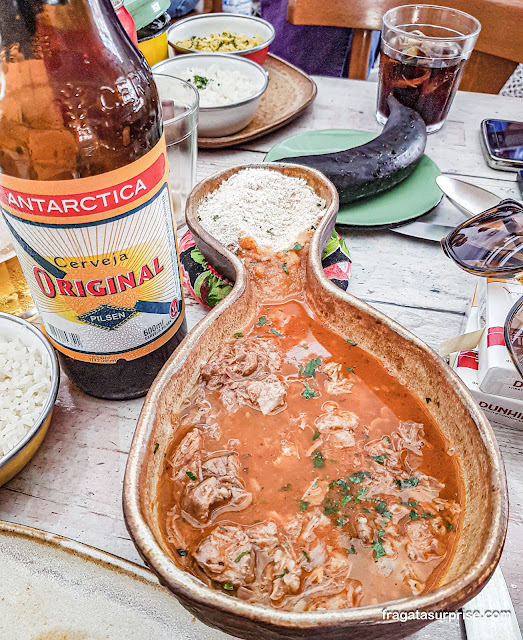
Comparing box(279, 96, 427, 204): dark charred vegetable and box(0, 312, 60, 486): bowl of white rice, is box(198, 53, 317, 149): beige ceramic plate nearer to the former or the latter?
box(279, 96, 427, 204): dark charred vegetable

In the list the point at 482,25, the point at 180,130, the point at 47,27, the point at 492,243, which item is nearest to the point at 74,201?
the point at 47,27

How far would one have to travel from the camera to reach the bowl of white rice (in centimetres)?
75

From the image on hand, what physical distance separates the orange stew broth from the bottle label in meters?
0.14

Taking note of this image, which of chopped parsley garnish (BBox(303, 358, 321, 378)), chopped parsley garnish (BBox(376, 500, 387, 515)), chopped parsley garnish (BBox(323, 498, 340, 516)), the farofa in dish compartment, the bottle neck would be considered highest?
the bottle neck

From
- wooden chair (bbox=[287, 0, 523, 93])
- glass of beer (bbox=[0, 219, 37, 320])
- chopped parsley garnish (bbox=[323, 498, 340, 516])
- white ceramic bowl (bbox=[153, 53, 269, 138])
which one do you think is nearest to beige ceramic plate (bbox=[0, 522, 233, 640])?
chopped parsley garnish (bbox=[323, 498, 340, 516])

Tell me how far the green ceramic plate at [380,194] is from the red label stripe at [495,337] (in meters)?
0.47

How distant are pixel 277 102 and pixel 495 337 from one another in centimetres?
119

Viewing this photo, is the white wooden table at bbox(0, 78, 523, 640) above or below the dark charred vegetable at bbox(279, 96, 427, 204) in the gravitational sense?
below

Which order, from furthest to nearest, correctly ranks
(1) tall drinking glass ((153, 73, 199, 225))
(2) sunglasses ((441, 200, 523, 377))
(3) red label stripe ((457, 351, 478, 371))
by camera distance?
1. (1) tall drinking glass ((153, 73, 199, 225))
2. (2) sunglasses ((441, 200, 523, 377))
3. (3) red label stripe ((457, 351, 478, 371))

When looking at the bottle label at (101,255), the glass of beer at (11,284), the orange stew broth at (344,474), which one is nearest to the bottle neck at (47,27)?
the bottle label at (101,255)

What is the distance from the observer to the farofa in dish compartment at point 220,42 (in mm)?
1862

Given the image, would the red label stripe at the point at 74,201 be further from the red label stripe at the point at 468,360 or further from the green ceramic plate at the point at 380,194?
the green ceramic plate at the point at 380,194

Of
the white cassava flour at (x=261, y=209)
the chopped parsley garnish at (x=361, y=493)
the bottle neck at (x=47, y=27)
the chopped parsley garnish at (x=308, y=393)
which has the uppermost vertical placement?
the bottle neck at (x=47, y=27)

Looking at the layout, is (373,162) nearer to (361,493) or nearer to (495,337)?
(495,337)
